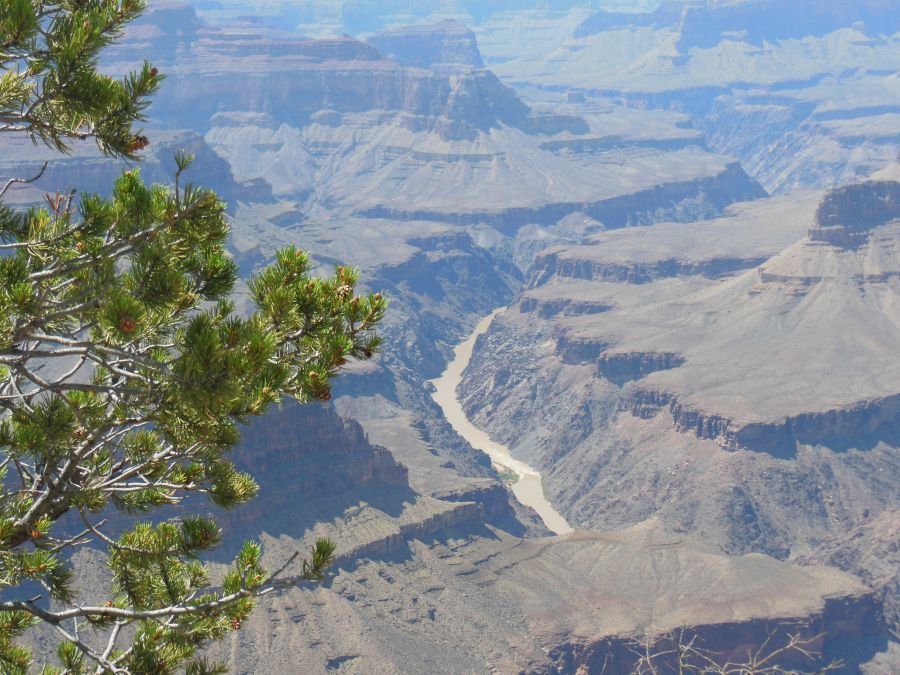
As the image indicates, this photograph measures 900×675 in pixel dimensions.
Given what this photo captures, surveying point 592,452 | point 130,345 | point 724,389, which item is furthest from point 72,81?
point 592,452

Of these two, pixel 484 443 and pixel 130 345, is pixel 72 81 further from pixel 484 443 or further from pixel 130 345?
pixel 484 443

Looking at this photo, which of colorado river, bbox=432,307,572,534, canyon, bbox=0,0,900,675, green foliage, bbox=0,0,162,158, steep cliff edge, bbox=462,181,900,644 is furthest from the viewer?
colorado river, bbox=432,307,572,534

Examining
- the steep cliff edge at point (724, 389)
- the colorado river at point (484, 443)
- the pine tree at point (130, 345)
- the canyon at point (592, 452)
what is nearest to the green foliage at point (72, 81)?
the pine tree at point (130, 345)

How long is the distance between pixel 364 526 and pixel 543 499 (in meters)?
41.9

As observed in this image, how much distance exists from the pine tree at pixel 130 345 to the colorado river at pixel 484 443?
8865cm

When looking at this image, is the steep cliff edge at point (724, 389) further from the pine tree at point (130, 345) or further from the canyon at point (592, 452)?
the pine tree at point (130, 345)

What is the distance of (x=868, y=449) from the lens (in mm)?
110375

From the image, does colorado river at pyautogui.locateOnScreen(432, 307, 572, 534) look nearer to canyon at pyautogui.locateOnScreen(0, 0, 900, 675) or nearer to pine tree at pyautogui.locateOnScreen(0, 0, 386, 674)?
canyon at pyautogui.locateOnScreen(0, 0, 900, 675)

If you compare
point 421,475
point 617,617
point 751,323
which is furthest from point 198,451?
point 751,323

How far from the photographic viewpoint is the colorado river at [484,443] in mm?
111250

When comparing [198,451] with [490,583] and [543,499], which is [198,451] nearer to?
[490,583]

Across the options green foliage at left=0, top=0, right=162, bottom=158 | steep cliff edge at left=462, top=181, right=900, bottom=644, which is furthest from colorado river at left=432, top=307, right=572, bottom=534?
green foliage at left=0, top=0, right=162, bottom=158

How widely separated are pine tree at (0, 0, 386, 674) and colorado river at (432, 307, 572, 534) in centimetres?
8865

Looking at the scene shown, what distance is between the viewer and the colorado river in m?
111
